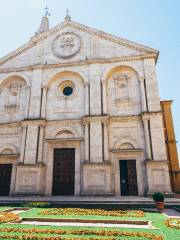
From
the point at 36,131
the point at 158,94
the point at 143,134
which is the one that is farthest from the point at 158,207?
the point at 36,131

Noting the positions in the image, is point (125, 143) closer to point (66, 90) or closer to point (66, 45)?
point (66, 90)

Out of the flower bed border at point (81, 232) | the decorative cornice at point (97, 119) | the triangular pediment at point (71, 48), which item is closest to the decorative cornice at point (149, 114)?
the decorative cornice at point (97, 119)

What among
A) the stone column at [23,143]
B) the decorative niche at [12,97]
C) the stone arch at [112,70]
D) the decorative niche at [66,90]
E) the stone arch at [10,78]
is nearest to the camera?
the stone column at [23,143]

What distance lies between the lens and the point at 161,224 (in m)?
8.41

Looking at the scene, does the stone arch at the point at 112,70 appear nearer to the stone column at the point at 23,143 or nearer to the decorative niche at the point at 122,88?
the decorative niche at the point at 122,88

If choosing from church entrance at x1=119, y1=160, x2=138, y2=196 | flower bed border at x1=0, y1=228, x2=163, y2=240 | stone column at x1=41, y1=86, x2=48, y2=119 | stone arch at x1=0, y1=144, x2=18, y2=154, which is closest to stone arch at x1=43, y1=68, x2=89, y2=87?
stone column at x1=41, y1=86, x2=48, y2=119

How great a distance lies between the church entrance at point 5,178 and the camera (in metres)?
19.4

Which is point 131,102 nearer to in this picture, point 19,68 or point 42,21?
point 19,68

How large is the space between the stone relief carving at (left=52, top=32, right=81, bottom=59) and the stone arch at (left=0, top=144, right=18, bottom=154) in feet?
34.8

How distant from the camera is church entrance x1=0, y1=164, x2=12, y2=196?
19.4 metres

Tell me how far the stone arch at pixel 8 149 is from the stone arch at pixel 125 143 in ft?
30.6

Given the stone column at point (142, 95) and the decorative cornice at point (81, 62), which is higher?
the decorative cornice at point (81, 62)

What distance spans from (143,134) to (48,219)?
11880 mm

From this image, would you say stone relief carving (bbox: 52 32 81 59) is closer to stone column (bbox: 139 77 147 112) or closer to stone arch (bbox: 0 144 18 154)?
stone column (bbox: 139 77 147 112)
